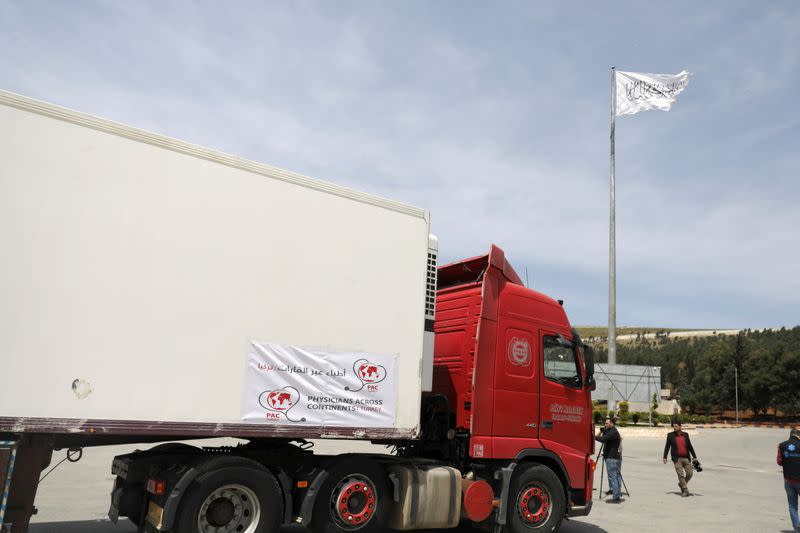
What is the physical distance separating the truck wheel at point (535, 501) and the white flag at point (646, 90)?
26.4 m

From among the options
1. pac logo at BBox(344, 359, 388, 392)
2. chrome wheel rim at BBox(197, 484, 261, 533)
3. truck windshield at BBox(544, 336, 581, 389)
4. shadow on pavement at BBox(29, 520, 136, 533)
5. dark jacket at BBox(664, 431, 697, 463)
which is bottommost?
shadow on pavement at BBox(29, 520, 136, 533)

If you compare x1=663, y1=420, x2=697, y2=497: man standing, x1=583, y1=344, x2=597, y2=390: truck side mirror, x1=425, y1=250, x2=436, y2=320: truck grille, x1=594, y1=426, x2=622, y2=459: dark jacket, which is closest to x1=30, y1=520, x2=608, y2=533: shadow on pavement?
x1=583, y1=344, x2=597, y2=390: truck side mirror

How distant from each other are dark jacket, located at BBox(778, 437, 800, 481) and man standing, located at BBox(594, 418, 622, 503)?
285 centimetres

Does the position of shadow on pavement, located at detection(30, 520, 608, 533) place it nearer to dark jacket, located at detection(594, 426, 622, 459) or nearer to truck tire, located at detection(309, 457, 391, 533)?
truck tire, located at detection(309, 457, 391, 533)

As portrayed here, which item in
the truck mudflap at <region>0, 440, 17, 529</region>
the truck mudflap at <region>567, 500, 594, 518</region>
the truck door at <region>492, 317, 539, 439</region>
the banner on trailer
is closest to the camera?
the truck mudflap at <region>0, 440, 17, 529</region>

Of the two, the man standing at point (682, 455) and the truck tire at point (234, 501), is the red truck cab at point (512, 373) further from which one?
the man standing at point (682, 455)

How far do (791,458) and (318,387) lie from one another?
26.2ft

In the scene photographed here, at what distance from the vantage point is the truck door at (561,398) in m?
8.41

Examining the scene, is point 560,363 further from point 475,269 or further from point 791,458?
point 791,458

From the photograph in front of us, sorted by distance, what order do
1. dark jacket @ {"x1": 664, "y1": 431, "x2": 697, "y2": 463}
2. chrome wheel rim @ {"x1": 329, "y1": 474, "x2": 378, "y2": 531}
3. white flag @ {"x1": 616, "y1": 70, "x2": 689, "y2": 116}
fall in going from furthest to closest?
1. white flag @ {"x1": 616, "y1": 70, "x2": 689, "y2": 116}
2. dark jacket @ {"x1": 664, "y1": 431, "x2": 697, "y2": 463}
3. chrome wheel rim @ {"x1": 329, "y1": 474, "x2": 378, "y2": 531}

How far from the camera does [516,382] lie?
812 cm

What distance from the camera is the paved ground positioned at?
8688mm

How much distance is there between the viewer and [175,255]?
18.8 ft

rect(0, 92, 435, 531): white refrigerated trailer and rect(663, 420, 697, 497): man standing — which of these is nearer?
rect(0, 92, 435, 531): white refrigerated trailer
